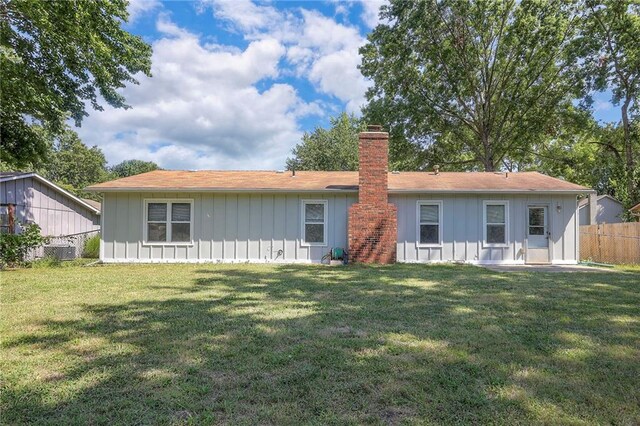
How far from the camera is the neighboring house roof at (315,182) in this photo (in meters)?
11.8

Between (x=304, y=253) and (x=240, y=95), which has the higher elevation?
(x=240, y=95)

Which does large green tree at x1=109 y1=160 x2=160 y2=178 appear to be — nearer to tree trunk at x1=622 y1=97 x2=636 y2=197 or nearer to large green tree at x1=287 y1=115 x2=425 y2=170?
large green tree at x1=287 y1=115 x2=425 y2=170

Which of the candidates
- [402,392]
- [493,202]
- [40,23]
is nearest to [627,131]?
[493,202]

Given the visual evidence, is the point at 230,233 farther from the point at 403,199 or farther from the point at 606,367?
the point at 606,367

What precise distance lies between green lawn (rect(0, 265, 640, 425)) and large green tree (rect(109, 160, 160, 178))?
47443mm

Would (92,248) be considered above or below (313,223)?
below

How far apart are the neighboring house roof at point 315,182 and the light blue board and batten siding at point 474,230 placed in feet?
1.31

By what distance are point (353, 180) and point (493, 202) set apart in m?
4.54

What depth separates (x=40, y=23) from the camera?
32.6 ft

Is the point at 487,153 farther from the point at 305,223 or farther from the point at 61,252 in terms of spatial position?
the point at 61,252

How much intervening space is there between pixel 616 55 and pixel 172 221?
22175mm

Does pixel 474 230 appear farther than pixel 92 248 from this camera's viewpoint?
No

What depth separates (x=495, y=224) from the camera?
1225 centimetres

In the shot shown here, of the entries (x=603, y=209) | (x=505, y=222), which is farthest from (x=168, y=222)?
(x=603, y=209)
